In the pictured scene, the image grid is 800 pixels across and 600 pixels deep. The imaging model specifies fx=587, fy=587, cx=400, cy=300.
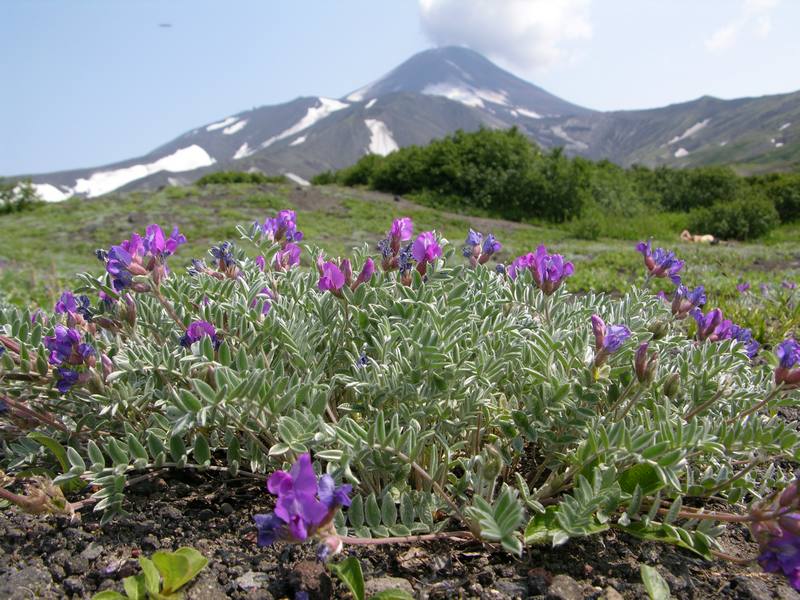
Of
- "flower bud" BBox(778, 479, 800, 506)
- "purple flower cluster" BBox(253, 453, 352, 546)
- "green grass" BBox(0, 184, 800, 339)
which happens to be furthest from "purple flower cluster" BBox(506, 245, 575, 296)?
"green grass" BBox(0, 184, 800, 339)

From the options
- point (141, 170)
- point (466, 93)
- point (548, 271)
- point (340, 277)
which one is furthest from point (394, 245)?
point (466, 93)

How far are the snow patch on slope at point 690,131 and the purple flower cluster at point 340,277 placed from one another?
403 feet

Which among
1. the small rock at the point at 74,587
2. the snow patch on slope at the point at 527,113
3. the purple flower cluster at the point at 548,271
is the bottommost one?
the small rock at the point at 74,587

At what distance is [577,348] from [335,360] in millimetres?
822

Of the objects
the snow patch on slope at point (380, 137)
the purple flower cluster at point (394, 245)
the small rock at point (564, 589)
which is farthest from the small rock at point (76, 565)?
the snow patch on slope at point (380, 137)

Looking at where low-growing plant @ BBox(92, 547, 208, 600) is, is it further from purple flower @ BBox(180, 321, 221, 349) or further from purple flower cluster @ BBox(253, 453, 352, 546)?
purple flower @ BBox(180, 321, 221, 349)

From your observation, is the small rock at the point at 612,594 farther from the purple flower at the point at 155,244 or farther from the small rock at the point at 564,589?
the purple flower at the point at 155,244

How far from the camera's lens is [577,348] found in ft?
5.68

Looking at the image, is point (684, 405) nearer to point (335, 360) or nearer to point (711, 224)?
point (335, 360)

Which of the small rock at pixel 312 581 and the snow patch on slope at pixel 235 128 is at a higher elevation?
the snow patch on slope at pixel 235 128

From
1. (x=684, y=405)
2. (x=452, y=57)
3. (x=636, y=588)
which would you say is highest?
(x=452, y=57)

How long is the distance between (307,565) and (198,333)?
2.46 feet

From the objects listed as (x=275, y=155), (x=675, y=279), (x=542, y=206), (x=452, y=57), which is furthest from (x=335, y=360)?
(x=452, y=57)

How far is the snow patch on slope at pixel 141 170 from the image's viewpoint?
64.8 metres
